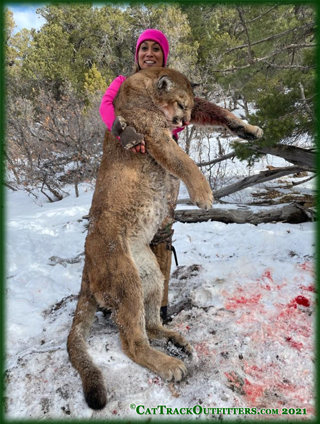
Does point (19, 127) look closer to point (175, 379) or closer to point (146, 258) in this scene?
point (146, 258)

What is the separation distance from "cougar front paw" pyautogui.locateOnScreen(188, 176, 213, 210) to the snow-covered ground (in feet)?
4.02

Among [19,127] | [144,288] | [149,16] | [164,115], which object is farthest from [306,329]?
[149,16]

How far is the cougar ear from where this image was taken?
2.48 metres

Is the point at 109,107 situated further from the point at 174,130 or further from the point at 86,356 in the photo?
the point at 86,356

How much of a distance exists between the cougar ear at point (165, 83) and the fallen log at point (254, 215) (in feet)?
13.7

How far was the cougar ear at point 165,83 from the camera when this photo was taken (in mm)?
2480

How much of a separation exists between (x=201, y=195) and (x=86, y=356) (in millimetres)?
1544

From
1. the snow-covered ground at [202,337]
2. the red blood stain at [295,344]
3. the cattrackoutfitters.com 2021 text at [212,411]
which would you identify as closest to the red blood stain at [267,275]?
the snow-covered ground at [202,337]

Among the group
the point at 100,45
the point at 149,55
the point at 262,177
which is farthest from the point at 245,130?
the point at 100,45

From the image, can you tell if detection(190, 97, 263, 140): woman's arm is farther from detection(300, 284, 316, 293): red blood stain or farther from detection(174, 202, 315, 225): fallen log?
detection(174, 202, 315, 225): fallen log

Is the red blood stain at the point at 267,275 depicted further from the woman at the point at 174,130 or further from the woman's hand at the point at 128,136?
the woman's hand at the point at 128,136

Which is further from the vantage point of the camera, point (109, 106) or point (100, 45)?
point (100, 45)

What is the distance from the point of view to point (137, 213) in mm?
2494

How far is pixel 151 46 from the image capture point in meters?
2.85
